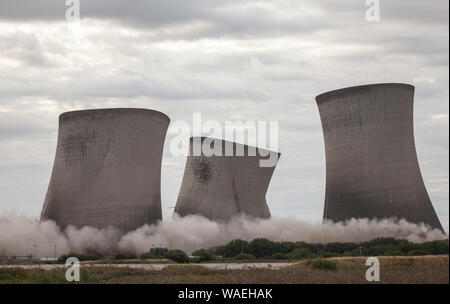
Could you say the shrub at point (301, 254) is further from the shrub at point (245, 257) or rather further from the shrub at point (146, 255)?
the shrub at point (146, 255)

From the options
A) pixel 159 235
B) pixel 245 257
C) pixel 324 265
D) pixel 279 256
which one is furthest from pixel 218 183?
pixel 324 265

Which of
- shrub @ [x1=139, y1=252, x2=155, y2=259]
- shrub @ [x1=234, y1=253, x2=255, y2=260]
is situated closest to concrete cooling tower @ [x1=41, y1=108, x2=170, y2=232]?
shrub @ [x1=139, y1=252, x2=155, y2=259]

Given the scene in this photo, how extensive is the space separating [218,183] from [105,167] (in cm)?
1115

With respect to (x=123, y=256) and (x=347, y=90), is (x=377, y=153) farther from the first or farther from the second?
(x=123, y=256)

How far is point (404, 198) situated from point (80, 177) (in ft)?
71.2

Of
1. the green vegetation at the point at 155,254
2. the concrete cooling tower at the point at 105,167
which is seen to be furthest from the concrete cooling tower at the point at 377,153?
the green vegetation at the point at 155,254

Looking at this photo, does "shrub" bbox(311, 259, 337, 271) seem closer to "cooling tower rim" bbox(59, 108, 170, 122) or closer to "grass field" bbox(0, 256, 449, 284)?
"grass field" bbox(0, 256, 449, 284)

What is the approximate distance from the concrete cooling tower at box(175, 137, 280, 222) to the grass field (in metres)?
27.2

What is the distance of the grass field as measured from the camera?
2077 centimetres

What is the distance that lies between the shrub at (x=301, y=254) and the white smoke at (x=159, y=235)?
841 cm

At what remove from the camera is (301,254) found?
41656mm

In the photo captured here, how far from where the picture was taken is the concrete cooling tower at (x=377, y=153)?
4828 centimetres

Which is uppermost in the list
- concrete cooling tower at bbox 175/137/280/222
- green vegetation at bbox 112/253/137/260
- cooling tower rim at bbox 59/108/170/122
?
cooling tower rim at bbox 59/108/170/122

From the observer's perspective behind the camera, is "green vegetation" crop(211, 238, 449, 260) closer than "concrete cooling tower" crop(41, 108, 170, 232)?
Yes
